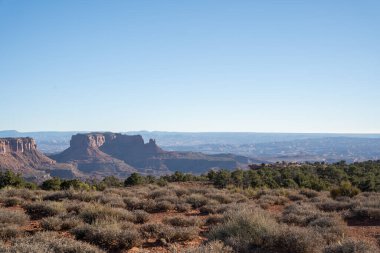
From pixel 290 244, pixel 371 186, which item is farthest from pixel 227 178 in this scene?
pixel 290 244

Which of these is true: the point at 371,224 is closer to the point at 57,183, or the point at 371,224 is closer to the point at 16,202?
the point at 16,202

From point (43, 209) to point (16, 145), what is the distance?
12721cm

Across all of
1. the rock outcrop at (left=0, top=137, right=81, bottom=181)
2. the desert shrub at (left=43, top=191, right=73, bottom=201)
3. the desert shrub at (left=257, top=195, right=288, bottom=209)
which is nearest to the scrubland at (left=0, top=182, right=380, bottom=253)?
the desert shrub at (left=43, top=191, right=73, bottom=201)

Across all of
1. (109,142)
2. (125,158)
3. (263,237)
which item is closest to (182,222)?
(263,237)

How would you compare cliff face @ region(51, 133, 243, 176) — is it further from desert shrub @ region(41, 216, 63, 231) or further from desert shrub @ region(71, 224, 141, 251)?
desert shrub @ region(71, 224, 141, 251)

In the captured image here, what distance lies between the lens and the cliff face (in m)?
144

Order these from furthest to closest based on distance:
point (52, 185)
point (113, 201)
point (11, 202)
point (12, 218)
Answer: point (52, 185), point (11, 202), point (113, 201), point (12, 218)

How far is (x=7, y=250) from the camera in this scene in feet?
20.9

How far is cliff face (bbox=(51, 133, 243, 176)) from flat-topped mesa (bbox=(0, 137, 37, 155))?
1935 centimetres

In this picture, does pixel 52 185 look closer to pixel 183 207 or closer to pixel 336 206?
pixel 183 207

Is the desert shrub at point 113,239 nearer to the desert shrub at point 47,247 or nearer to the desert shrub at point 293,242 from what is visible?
the desert shrub at point 47,247

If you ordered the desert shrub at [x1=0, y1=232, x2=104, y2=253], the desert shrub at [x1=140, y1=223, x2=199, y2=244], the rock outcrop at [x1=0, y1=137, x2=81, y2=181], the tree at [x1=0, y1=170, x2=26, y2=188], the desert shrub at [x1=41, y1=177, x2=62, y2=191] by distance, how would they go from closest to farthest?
the desert shrub at [x1=0, y1=232, x2=104, y2=253] < the desert shrub at [x1=140, y1=223, x2=199, y2=244] < the desert shrub at [x1=41, y1=177, x2=62, y2=191] < the tree at [x1=0, y1=170, x2=26, y2=188] < the rock outcrop at [x1=0, y1=137, x2=81, y2=181]

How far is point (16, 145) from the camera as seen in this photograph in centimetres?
12825

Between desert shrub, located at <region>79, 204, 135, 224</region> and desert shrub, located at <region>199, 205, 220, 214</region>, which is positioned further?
desert shrub, located at <region>199, 205, 220, 214</region>
